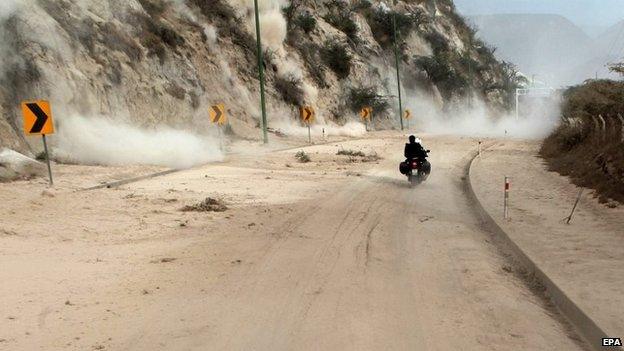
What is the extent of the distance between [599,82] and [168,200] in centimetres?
1705

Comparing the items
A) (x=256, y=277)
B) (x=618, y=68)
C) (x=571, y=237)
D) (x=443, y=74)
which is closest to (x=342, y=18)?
(x=443, y=74)

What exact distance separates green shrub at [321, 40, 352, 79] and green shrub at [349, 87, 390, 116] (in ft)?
6.41

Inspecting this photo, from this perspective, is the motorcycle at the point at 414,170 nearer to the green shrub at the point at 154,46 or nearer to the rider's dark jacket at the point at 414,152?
the rider's dark jacket at the point at 414,152

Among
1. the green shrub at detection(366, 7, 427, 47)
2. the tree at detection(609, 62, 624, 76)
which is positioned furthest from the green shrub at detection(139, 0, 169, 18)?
the green shrub at detection(366, 7, 427, 47)

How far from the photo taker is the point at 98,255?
8.34 m

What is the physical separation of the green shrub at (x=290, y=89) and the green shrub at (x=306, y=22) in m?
8.80

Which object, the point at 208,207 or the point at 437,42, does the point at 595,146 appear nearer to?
the point at 208,207

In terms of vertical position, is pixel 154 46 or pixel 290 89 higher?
pixel 154 46

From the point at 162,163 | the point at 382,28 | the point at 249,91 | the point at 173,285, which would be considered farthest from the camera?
the point at 382,28

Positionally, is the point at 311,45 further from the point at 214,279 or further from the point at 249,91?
the point at 214,279

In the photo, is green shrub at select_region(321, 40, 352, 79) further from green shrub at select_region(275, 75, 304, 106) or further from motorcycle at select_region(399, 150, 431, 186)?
motorcycle at select_region(399, 150, 431, 186)

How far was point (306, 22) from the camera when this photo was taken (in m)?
51.2


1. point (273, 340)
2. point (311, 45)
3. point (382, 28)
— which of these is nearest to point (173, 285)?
point (273, 340)

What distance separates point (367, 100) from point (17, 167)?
41289 millimetres
